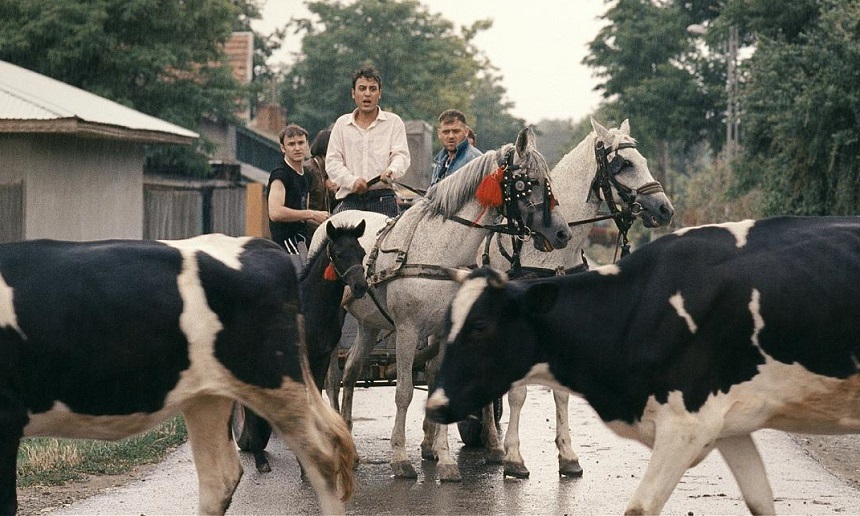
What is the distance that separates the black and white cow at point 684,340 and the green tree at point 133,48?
24.5 m

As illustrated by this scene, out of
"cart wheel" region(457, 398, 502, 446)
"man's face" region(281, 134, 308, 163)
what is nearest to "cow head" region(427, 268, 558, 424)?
"cart wheel" region(457, 398, 502, 446)

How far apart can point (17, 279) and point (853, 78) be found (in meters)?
18.3

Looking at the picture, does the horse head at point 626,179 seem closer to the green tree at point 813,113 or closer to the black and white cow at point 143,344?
the black and white cow at point 143,344

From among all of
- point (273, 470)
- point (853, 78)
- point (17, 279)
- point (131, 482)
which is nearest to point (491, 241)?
point (273, 470)

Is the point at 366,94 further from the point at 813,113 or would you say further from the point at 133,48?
the point at 133,48

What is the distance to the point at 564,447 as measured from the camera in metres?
10.6

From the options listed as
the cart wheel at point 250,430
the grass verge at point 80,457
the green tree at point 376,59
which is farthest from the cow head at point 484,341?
the green tree at point 376,59

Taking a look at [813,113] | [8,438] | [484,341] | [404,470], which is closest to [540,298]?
[484,341]

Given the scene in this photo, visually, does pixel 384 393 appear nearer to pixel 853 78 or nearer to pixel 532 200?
pixel 532 200

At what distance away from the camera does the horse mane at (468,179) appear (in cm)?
1041

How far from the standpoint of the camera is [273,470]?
35.8 ft

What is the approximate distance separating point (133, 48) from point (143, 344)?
2501cm

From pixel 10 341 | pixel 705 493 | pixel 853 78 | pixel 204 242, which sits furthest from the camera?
pixel 853 78

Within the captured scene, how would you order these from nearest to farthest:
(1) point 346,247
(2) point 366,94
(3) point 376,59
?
(1) point 346,247, (2) point 366,94, (3) point 376,59
